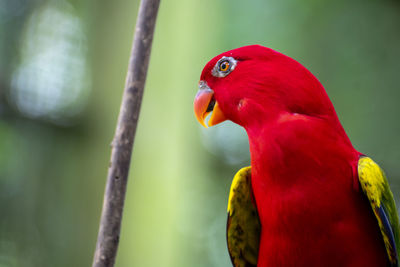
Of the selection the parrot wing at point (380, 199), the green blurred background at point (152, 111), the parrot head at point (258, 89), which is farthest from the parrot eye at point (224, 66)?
the green blurred background at point (152, 111)

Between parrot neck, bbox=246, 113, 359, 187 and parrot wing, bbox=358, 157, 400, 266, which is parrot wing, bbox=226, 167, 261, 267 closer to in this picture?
parrot neck, bbox=246, 113, 359, 187

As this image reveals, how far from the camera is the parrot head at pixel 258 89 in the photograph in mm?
847

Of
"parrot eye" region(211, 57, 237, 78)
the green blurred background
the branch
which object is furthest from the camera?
the green blurred background

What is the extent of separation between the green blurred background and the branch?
4.46 ft

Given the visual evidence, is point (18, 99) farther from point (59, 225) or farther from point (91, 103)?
point (59, 225)

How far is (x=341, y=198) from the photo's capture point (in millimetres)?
800

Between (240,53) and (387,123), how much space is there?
A: 4.69ft

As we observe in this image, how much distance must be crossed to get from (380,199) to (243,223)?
0.32m

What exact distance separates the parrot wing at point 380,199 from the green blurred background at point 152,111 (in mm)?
1293

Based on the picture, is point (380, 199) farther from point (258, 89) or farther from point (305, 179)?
point (258, 89)

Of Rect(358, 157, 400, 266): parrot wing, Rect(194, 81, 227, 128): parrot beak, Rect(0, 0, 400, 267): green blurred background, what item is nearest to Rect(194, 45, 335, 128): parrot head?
Rect(194, 81, 227, 128): parrot beak

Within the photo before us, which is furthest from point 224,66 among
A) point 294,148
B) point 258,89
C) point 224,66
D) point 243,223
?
point 243,223

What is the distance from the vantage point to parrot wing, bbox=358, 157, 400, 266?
79 cm

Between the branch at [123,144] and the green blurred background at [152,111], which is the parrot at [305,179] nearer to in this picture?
the branch at [123,144]
